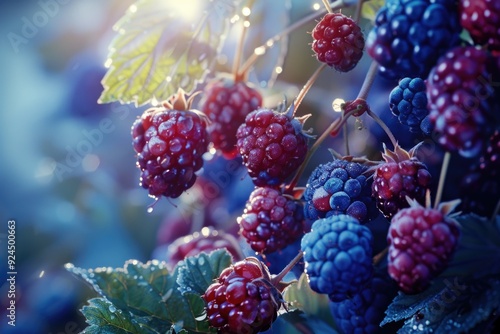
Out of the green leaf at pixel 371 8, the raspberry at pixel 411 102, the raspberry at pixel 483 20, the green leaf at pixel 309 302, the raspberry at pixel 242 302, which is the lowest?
the green leaf at pixel 309 302

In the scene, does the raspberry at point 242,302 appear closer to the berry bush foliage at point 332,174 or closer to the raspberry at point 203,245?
the berry bush foliage at point 332,174

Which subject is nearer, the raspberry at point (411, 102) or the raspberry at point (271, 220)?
the raspberry at point (411, 102)

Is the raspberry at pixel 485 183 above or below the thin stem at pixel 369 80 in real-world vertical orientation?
below

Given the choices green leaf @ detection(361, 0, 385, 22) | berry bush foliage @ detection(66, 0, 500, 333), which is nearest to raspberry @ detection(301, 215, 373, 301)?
berry bush foliage @ detection(66, 0, 500, 333)

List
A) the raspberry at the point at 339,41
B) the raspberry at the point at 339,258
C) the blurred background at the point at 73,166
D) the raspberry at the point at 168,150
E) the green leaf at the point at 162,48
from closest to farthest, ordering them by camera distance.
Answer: the raspberry at the point at 339,258
the raspberry at the point at 339,41
the raspberry at the point at 168,150
the green leaf at the point at 162,48
the blurred background at the point at 73,166

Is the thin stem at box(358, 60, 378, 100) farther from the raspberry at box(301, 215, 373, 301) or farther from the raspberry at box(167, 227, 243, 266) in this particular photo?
the raspberry at box(167, 227, 243, 266)

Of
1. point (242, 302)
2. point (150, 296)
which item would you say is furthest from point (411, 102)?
point (150, 296)

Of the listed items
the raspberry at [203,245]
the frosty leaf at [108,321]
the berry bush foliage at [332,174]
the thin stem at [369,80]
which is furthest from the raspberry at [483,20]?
the raspberry at [203,245]

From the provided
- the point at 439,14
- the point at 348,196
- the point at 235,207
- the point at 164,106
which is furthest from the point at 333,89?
the point at 439,14
